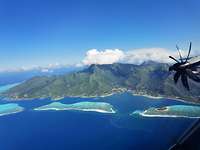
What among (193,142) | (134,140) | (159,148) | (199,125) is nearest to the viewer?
(193,142)

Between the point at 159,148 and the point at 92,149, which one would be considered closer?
the point at 159,148

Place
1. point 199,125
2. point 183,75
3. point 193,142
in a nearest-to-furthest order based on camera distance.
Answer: point 183,75, point 193,142, point 199,125

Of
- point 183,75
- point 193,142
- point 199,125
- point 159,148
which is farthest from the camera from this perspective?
point 159,148

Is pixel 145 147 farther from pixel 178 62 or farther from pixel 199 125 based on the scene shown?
pixel 178 62

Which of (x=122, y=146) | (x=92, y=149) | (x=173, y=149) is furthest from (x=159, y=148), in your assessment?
(x=173, y=149)

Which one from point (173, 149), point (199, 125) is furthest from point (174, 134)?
point (173, 149)

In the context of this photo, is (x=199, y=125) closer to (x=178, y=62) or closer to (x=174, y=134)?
(x=178, y=62)

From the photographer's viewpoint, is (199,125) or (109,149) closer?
(199,125)

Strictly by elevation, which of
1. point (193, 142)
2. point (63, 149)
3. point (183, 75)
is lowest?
point (63, 149)

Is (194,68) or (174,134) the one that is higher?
(194,68)
